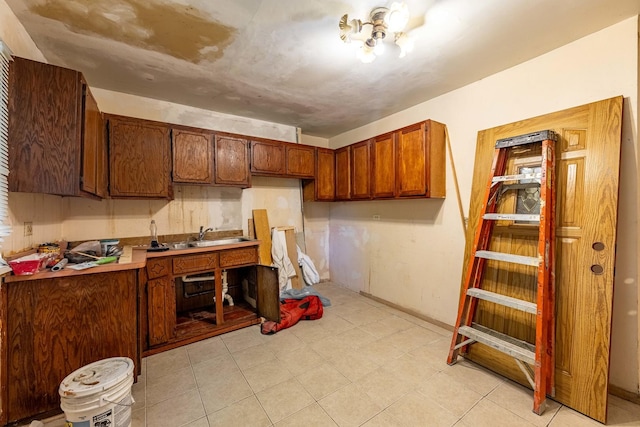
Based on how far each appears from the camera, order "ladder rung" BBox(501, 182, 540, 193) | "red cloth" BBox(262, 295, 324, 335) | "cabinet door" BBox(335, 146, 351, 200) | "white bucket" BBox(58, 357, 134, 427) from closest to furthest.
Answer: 1. "white bucket" BBox(58, 357, 134, 427)
2. "ladder rung" BBox(501, 182, 540, 193)
3. "red cloth" BBox(262, 295, 324, 335)
4. "cabinet door" BBox(335, 146, 351, 200)

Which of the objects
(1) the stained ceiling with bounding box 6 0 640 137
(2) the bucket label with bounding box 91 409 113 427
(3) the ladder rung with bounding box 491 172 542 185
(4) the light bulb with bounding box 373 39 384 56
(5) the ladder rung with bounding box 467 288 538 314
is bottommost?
(2) the bucket label with bounding box 91 409 113 427

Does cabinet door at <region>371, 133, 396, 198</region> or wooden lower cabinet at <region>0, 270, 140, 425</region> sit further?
cabinet door at <region>371, 133, 396, 198</region>

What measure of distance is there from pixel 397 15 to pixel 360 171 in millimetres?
2242

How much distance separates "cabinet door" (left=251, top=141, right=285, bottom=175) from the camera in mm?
3480

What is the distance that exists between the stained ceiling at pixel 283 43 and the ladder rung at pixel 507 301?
6.66 ft

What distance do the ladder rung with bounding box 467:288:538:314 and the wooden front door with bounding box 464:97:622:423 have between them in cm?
26

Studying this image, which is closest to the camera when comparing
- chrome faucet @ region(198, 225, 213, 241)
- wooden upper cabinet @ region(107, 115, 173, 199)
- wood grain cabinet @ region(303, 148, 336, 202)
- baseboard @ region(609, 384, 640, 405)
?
baseboard @ region(609, 384, 640, 405)

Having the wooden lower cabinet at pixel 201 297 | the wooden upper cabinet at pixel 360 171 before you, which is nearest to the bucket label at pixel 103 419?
the wooden lower cabinet at pixel 201 297

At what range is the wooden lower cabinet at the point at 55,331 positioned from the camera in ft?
5.40

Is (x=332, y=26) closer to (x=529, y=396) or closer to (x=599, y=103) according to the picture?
(x=599, y=103)

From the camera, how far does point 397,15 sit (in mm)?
1542

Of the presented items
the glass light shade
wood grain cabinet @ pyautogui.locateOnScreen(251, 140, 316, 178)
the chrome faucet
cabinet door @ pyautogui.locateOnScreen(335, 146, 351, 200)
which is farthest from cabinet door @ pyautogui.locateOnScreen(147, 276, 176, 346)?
the glass light shade

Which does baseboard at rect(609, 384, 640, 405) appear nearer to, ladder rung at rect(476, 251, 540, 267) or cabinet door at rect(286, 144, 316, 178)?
ladder rung at rect(476, 251, 540, 267)

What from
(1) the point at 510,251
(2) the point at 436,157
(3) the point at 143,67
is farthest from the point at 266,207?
(1) the point at 510,251
